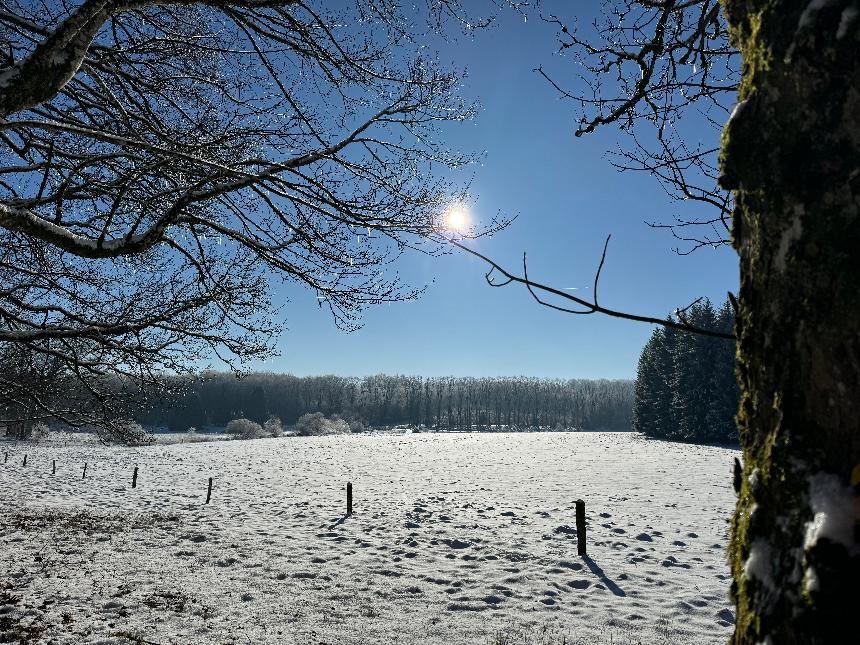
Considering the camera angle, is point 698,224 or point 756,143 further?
point 698,224

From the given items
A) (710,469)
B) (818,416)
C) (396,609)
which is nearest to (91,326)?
(396,609)

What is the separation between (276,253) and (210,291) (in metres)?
1.46

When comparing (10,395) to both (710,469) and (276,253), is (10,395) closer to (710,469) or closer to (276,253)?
(276,253)

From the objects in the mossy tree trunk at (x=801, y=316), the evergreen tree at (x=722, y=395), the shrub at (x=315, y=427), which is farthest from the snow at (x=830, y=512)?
the shrub at (x=315, y=427)

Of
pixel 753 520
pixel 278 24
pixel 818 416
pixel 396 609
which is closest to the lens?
pixel 818 416

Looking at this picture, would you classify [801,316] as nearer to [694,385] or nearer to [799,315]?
[799,315]

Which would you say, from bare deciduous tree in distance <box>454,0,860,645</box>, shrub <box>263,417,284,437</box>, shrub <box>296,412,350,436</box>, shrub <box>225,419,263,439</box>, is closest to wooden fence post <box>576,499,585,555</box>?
bare deciduous tree in distance <box>454,0,860,645</box>

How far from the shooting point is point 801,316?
98cm

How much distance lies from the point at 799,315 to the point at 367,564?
9.18 m

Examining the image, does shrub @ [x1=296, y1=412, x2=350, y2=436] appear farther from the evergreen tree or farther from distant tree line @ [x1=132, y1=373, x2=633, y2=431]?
the evergreen tree

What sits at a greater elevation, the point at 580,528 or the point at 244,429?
the point at 580,528

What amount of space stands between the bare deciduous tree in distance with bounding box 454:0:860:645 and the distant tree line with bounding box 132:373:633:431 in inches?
3391

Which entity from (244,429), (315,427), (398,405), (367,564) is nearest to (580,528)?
(367,564)

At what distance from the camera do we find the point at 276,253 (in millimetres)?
5410
